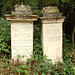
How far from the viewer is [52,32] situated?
477cm

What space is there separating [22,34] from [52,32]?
1.26 m

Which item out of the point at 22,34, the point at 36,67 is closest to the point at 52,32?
the point at 22,34

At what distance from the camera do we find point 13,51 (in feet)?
15.5

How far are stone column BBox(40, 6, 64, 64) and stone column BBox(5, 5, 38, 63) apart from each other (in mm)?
587

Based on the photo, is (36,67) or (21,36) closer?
(36,67)

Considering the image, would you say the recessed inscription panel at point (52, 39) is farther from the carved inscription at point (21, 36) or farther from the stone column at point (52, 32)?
the carved inscription at point (21, 36)

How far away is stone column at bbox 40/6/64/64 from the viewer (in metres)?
4.69

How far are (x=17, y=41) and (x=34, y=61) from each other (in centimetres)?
107

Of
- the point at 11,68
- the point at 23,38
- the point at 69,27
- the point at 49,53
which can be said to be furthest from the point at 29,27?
the point at 69,27

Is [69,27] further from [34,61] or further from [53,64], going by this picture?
[34,61]

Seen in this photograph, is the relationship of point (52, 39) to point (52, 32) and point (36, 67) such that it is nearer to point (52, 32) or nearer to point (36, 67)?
point (52, 32)

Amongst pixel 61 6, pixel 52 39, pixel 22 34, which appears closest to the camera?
pixel 22 34

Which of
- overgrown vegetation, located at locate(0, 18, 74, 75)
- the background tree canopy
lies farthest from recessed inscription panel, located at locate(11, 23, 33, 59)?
the background tree canopy

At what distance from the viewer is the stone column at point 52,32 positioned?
15.4 feet
